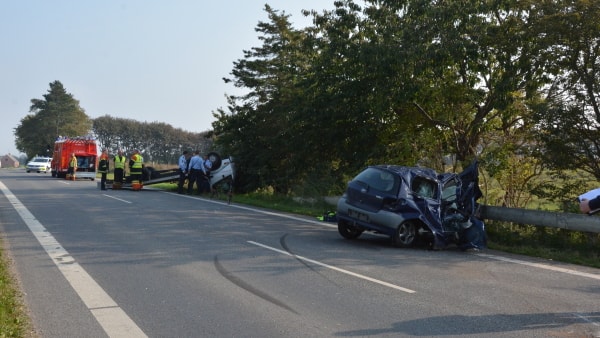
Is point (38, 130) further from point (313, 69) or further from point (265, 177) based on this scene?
point (313, 69)

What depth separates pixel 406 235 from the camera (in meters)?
11.6

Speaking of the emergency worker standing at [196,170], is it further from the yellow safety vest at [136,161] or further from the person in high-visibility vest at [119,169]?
the person in high-visibility vest at [119,169]

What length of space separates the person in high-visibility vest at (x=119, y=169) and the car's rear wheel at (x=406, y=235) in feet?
55.8

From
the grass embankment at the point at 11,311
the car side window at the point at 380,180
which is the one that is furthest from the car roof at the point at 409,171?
the grass embankment at the point at 11,311

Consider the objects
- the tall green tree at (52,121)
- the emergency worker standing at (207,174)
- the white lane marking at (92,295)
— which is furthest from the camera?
the tall green tree at (52,121)

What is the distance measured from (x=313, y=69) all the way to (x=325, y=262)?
12.5 meters

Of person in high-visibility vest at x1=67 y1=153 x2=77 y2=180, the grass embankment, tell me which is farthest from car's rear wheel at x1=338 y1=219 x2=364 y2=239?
person in high-visibility vest at x1=67 y1=153 x2=77 y2=180

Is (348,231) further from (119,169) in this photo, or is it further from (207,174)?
(119,169)

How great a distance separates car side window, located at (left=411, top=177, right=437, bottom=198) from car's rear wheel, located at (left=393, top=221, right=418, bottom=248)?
603 mm

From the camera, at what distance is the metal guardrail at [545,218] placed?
10992 mm

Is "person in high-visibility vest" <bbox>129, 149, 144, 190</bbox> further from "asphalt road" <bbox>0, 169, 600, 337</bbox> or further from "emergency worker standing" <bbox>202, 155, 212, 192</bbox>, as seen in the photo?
"asphalt road" <bbox>0, 169, 600, 337</bbox>

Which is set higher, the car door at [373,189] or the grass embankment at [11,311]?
the car door at [373,189]

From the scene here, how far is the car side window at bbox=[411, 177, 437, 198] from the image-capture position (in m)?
11.6

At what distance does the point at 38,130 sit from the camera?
9638cm
